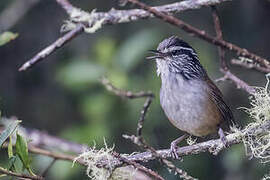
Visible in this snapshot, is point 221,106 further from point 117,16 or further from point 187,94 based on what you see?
point 117,16

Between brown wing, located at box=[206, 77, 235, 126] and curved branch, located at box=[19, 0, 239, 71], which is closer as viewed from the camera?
curved branch, located at box=[19, 0, 239, 71]

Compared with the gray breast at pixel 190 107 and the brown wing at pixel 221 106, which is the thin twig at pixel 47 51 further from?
the brown wing at pixel 221 106

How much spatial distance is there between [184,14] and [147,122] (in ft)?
8.04


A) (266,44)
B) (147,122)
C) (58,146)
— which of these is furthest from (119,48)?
(266,44)

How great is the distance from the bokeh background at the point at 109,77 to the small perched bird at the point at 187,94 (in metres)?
0.77

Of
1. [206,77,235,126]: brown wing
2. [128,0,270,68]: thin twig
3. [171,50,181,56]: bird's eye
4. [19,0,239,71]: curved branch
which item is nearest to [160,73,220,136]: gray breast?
[206,77,235,126]: brown wing

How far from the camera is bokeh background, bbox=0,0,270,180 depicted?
261 inches

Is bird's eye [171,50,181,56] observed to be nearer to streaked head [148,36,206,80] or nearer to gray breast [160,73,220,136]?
streaked head [148,36,206,80]

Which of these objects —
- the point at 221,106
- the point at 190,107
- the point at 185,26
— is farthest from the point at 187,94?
the point at 185,26

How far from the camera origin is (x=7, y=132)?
11.1 feet

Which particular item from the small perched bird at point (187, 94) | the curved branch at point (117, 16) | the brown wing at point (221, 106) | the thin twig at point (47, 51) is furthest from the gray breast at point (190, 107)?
the thin twig at point (47, 51)

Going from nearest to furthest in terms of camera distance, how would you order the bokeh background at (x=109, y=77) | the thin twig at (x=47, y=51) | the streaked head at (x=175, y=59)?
the thin twig at (x=47, y=51)
the streaked head at (x=175, y=59)
the bokeh background at (x=109, y=77)

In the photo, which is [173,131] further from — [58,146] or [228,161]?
[58,146]

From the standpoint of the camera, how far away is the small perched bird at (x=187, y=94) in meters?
5.64
